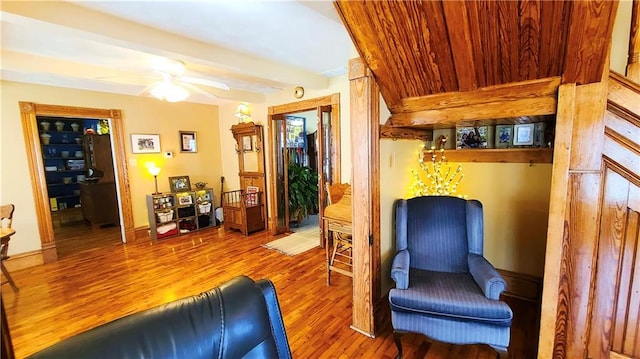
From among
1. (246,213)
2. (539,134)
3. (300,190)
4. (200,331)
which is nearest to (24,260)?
(246,213)

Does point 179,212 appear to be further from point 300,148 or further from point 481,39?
point 481,39

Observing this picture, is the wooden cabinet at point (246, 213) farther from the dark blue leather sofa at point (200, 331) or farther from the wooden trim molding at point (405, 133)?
the dark blue leather sofa at point (200, 331)

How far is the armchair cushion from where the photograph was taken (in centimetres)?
163

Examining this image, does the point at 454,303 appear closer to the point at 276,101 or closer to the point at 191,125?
the point at 276,101

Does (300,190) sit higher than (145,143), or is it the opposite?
(145,143)

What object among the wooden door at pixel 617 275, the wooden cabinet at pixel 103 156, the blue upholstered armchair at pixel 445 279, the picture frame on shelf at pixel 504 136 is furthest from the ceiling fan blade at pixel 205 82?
the wooden cabinet at pixel 103 156

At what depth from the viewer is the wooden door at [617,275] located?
1.41m

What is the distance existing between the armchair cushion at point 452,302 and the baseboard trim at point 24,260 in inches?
181

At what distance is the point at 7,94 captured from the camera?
350 cm

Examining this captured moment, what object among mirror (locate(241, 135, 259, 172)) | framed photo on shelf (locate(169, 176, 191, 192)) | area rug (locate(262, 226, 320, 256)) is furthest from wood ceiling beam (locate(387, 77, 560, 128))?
framed photo on shelf (locate(169, 176, 191, 192))

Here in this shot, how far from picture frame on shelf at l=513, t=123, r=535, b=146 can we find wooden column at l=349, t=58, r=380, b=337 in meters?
1.26

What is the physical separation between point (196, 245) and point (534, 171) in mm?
4282

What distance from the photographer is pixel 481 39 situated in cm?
148

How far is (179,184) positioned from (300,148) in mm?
2302
